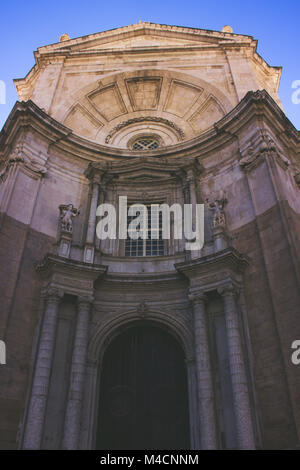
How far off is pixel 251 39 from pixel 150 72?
5.88 meters

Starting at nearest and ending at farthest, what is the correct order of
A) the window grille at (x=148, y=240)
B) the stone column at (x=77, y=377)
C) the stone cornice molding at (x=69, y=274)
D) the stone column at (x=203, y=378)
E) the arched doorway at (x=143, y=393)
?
the stone column at (x=203, y=378) → the stone column at (x=77, y=377) → the arched doorway at (x=143, y=393) → the stone cornice molding at (x=69, y=274) → the window grille at (x=148, y=240)

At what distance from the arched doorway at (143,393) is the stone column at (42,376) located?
2.22m

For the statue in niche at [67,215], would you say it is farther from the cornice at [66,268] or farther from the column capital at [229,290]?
the column capital at [229,290]

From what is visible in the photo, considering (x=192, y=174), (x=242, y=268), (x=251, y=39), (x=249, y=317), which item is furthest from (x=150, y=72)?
(x=249, y=317)

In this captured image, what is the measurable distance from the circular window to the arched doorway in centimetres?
1052

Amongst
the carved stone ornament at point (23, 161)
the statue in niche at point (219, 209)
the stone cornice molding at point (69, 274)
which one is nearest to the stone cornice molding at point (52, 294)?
the stone cornice molding at point (69, 274)

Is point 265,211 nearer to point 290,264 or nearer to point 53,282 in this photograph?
point 290,264

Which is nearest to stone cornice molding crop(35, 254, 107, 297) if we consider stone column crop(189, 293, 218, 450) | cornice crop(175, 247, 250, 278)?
cornice crop(175, 247, 250, 278)

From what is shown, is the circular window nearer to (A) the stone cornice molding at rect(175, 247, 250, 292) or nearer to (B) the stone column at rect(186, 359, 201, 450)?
(A) the stone cornice molding at rect(175, 247, 250, 292)

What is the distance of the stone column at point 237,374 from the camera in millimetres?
10438

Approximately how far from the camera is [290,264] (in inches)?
Result: 468

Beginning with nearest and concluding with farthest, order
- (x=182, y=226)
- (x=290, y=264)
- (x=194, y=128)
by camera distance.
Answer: (x=290, y=264) < (x=182, y=226) < (x=194, y=128)
